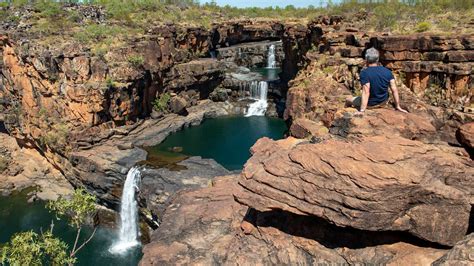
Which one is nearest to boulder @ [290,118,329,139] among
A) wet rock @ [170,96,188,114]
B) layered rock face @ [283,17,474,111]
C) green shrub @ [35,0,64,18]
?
layered rock face @ [283,17,474,111]

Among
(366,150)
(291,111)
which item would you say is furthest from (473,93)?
(366,150)

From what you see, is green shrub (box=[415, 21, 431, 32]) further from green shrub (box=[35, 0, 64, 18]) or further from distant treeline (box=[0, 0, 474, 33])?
green shrub (box=[35, 0, 64, 18])

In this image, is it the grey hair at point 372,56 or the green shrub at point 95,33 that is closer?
the grey hair at point 372,56

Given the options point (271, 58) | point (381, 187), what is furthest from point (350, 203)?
point (271, 58)

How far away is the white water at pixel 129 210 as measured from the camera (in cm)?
3391

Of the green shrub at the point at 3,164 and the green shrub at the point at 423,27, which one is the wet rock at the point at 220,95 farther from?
the green shrub at the point at 423,27

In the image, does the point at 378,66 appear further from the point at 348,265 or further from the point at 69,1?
the point at 69,1

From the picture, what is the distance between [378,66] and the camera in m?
12.9

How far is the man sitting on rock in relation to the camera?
12844 millimetres

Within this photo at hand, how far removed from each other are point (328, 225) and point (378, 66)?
5435 mm

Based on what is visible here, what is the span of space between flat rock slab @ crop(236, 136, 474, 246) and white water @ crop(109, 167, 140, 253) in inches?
980

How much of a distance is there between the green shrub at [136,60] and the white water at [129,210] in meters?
16.9

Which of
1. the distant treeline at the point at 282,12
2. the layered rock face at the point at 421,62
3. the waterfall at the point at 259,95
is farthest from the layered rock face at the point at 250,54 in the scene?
the layered rock face at the point at 421,62

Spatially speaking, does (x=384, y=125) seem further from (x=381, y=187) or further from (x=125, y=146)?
(x=125, y=146)
